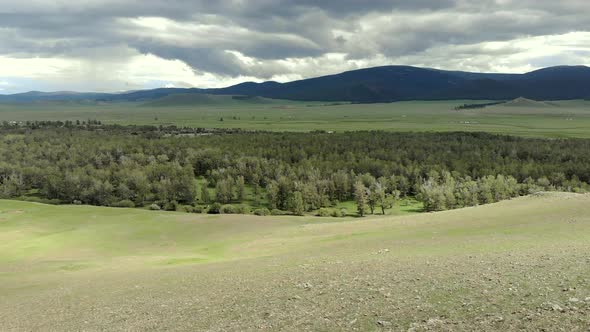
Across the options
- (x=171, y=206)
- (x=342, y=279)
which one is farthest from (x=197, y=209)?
(x=342, y=279)

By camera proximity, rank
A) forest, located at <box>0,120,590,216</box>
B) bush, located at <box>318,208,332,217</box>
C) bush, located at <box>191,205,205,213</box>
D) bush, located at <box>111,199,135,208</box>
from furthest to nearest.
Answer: bush, located at <box>111,199,135,208</box>
bush, located at <box>191,205,205,213</box>
forest, located at <box>0,120,590,216</box>
bush, located at <box>318,208,332,217</box>

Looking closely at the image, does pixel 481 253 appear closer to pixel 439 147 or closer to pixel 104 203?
pixel 104 203

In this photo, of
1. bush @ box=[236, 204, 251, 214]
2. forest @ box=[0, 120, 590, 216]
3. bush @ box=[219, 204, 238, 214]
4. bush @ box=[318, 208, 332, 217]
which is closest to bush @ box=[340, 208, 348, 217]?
forest @ box=[0, 120, 590, 216]

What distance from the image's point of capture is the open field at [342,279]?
52.9ft

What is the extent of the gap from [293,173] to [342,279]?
94.1m

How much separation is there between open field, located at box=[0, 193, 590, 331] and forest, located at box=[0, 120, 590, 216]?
46.7 meters

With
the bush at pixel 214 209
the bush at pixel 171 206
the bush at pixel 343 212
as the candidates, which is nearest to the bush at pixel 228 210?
the bush at pixel 214 209

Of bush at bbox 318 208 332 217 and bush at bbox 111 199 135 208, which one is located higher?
bush at bbox 318 208 332 217

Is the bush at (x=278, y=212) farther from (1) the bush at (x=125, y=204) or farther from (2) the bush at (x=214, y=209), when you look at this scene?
(1) the bush at (x=125, y=204)

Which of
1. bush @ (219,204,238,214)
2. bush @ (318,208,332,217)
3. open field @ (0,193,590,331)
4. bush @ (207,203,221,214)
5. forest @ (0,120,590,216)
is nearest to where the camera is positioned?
open field @ (0,193,590,331)

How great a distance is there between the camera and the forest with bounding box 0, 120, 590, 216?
95.0m

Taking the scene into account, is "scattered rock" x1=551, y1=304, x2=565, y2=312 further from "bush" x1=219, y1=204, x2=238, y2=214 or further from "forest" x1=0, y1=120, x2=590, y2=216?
"bush" x1=219, y1=204, x2=238, y2=214

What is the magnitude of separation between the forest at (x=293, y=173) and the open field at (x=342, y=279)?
46.7 metres

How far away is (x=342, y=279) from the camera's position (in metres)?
21.4
